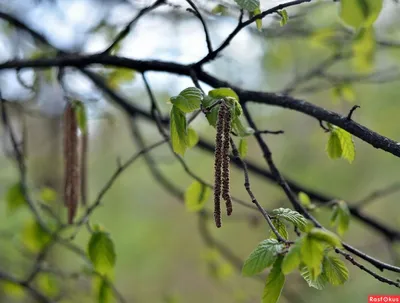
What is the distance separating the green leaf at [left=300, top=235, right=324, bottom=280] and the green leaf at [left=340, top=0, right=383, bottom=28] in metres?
0.26

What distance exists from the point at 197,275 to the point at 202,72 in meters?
2.45

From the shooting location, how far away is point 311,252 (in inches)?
18.2

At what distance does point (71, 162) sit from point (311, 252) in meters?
0.49

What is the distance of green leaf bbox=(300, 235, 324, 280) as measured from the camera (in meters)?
0.46

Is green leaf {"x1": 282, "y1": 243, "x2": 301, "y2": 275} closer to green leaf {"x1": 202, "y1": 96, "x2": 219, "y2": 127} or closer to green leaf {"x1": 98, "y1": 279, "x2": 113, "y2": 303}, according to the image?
green leaf {"x1": 202, "y1": 96, "x2": 219, "y2": 127}

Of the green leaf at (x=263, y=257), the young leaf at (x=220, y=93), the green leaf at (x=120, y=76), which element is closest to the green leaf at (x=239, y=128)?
the young leaf at (x=220, y=93)

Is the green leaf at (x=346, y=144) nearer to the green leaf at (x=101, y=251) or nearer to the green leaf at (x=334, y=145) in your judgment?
the green leaf at (x=334, y=145)

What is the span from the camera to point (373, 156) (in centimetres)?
277

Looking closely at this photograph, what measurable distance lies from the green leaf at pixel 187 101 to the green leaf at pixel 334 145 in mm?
239

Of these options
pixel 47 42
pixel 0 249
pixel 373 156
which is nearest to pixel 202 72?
pixel 47 42

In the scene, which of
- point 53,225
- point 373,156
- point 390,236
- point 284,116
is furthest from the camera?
point 284,116

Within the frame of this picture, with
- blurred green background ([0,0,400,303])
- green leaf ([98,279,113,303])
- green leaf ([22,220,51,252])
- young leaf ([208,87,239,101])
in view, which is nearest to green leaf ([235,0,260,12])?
young leaf ([208,87,239,101])

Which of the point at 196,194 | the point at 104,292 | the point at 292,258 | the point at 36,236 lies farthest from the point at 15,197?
the point at 292,258

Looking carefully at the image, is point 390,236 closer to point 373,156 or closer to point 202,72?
point 202,72
